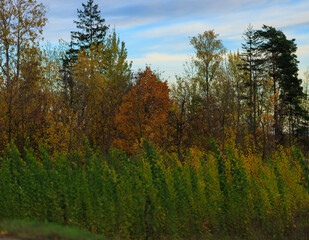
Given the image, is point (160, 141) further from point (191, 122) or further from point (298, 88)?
point (298, 88)

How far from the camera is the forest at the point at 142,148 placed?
794cm

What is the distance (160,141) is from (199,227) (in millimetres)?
13057

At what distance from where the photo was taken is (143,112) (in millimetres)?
24438

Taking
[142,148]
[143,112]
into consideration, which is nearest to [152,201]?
[142,148]

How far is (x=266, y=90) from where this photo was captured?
36.3 metres

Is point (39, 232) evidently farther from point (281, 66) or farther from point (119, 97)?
point (281, 66)

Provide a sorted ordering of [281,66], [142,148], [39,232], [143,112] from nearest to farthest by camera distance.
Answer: [39,232] → [142,148] → [143,112] → [281,66]

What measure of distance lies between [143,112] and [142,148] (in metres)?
7.97

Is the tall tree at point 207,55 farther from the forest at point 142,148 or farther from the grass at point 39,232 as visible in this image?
the grass at point 39,232

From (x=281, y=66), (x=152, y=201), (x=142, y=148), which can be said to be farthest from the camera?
(x=281, y=66)

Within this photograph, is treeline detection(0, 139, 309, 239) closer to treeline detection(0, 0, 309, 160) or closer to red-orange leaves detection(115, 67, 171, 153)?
treeline detection(0, 0, 309, 160)

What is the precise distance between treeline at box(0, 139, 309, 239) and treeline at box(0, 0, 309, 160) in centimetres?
519

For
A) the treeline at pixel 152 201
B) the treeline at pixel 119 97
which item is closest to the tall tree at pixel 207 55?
the treeline at pixel 119 97

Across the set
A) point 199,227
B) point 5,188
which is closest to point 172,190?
point 199,227
